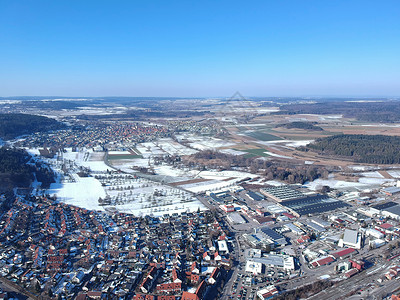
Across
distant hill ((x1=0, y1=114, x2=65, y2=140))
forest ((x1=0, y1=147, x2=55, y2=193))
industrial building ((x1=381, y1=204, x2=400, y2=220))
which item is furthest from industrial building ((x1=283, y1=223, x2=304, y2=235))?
distant hill ((x1=0, y1=114, x2=65, y2=140))

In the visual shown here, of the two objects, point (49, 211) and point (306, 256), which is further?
point (49, 211)

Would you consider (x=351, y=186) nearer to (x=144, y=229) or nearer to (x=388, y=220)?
(x=388, y=220)

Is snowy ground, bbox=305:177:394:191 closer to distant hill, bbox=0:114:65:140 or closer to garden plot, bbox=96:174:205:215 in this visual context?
garden plot, bbox=96:174:205:215

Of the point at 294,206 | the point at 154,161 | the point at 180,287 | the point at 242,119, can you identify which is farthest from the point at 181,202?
the point at 242,119

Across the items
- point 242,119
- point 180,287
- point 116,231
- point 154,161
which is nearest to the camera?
point 180,287

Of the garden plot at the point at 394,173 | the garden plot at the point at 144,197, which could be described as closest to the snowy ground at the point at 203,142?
the garden plot at the point at 144,197

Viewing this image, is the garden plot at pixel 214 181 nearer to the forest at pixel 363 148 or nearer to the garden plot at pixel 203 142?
the garden plot at pixel 203 142

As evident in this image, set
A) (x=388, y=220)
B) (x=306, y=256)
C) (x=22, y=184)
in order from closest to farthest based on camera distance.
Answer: (x=306, y=256) < (x=388, y=220) < (x=22, y=184)

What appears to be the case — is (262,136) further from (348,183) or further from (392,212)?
(392,212)
